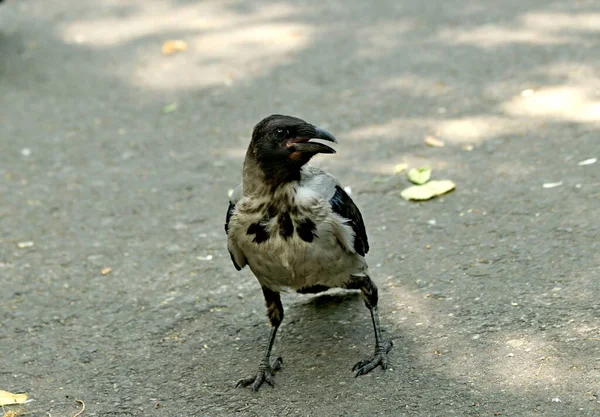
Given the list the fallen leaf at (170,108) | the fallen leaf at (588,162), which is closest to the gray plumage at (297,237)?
the fallen leaf at (588,162)

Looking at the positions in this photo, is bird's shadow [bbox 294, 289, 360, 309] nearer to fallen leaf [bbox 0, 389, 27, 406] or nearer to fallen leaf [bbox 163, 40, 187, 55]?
fallen leaf [bbox 0, 389, 27, 406]

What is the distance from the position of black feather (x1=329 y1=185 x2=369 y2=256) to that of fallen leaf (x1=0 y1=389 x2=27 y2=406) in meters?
1.76

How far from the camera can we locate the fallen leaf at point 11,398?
4.43m

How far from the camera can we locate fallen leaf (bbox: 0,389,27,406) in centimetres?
443

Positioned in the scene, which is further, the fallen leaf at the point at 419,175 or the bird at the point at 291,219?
the fallen leaf at the point at 419,175

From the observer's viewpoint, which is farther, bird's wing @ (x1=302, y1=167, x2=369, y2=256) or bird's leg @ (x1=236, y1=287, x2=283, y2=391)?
bird's leg @ (x1=236, y1=287, x2=283, y2=391)

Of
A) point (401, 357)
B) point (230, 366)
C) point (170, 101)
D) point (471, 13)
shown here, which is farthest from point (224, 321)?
point (471, 13)

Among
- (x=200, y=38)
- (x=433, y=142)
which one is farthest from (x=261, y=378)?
(x=200, y=38)

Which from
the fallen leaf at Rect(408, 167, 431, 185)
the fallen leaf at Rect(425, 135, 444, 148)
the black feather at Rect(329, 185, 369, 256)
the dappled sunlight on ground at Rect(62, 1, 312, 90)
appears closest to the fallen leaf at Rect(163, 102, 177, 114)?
the dappled sunlight on ground at Rect(62, 1, 312, 90)

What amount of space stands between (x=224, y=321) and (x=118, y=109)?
398 centimetres

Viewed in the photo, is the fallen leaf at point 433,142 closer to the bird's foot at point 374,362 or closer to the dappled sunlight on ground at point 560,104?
the dappled sunlight on ground at point 560,104

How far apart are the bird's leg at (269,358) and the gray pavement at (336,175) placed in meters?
0.05

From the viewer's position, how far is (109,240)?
6203 mm

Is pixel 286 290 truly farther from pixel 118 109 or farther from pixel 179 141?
pixel 118 109
